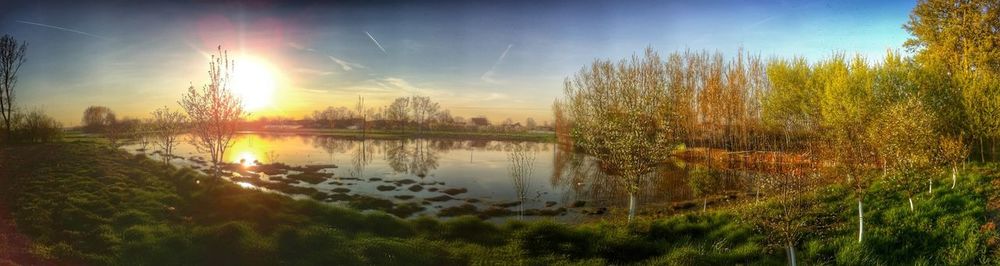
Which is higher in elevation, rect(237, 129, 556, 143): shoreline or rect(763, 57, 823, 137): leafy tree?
rect(763, 57, 823, 137): leafy tree

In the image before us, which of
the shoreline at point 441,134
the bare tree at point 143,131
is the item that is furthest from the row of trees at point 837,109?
the shoreline at point 441,134

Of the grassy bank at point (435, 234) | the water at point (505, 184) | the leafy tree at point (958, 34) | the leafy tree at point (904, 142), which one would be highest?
the leafy tree at point (958, 34)

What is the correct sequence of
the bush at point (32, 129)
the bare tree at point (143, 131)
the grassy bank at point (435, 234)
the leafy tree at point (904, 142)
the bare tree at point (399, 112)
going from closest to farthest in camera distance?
the grassy bank at point (435, 234)
the leafy tree at point (904, 142)
the bush at point (32, 129)
the bare tree at point (143, 131)
the bare tree at point (399, 112)

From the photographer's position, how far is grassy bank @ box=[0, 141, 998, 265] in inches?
338

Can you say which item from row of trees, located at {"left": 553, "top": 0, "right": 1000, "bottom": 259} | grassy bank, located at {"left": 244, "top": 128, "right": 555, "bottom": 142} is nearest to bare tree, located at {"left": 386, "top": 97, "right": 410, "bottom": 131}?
grassy bank, located at {"left": 244, "top": 128, "right": 555, "bottom": 142}

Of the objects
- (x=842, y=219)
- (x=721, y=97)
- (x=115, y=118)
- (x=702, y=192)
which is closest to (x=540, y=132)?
(x=721, y=97)

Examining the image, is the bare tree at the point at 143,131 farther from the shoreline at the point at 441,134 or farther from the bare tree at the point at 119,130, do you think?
the shoreline at the point at 441,134

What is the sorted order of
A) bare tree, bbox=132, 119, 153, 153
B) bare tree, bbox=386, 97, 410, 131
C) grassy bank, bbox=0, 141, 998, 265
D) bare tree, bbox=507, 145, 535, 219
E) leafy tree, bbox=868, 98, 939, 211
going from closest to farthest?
grassy bank, bbox=0, 141, 998, 265
leafy tree, bbox=868, 98, 939, 211
bare tree, bbox=507, 145, 535, 219
bare tree, bbox=132, 119, 153, 153
bare tree, bbox=386, 97, 410, 131

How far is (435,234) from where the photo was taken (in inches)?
429

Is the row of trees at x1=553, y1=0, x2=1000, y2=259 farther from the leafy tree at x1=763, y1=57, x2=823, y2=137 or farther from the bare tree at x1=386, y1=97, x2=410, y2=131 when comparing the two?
the bare tree at x1=386, y1=97, x2=410, y2=131

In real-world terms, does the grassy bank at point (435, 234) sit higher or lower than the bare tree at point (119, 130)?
lower

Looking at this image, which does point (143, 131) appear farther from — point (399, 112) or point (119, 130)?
point (399, 112)

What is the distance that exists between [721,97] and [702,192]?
2196 cm

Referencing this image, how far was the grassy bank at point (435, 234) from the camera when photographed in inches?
338
